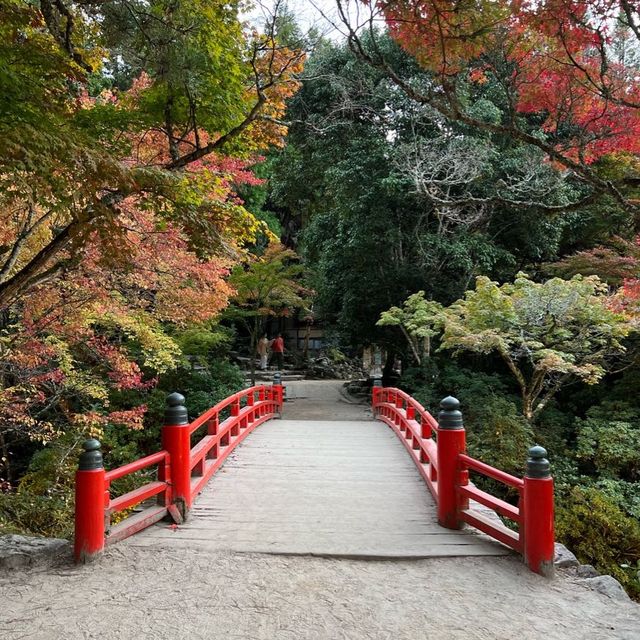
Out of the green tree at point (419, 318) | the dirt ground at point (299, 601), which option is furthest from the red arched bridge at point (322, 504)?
the green tree at point (419, 318)

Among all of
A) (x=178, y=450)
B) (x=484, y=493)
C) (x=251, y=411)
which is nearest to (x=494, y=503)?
(x=484, y=493)

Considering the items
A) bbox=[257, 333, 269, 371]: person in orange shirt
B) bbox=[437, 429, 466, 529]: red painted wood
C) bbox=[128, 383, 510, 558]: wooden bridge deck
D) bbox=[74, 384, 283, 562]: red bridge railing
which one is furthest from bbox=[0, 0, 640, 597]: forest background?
bbox=[257, 333, 269, 371]: person in orange shirt

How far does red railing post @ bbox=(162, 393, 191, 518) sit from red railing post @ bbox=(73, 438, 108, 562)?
92 cm

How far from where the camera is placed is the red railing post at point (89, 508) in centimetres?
360

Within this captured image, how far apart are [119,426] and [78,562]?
8.63 metres

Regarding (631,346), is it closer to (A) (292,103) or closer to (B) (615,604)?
(B) (615,604)

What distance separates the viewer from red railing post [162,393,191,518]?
4574 mm

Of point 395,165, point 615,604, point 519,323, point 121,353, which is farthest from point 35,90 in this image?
point 395,165

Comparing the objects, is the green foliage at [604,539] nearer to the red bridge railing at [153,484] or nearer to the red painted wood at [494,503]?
the red painted wood at [494,503]

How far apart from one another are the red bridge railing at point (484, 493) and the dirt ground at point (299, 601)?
19 cm

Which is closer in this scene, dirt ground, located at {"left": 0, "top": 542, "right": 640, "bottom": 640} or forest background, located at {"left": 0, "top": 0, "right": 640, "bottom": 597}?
dirt ground, located at {"left": 0, "top": 542, "right": 640, "bottom": 640}

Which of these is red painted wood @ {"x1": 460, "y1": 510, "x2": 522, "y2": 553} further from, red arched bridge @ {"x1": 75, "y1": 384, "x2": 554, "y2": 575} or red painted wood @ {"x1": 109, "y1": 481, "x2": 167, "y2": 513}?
red painted wood @ {"x1": 109, "y1": 481, "x2": 167, "y2": 513}

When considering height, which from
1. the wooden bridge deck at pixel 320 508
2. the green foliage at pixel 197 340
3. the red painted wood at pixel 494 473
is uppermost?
the green foliage at pixel 197 340

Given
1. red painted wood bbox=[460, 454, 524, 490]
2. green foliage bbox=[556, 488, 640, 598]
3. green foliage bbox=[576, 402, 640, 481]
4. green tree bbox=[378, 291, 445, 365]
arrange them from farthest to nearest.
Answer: green tree bbox=[378, 291, 445, 365] < green foliage bbox=[576, 402, 640, 481] < green foliage bbox=[556, 488, 640, 598] < red painted wood bbox=[460, 454, 524, 490]
